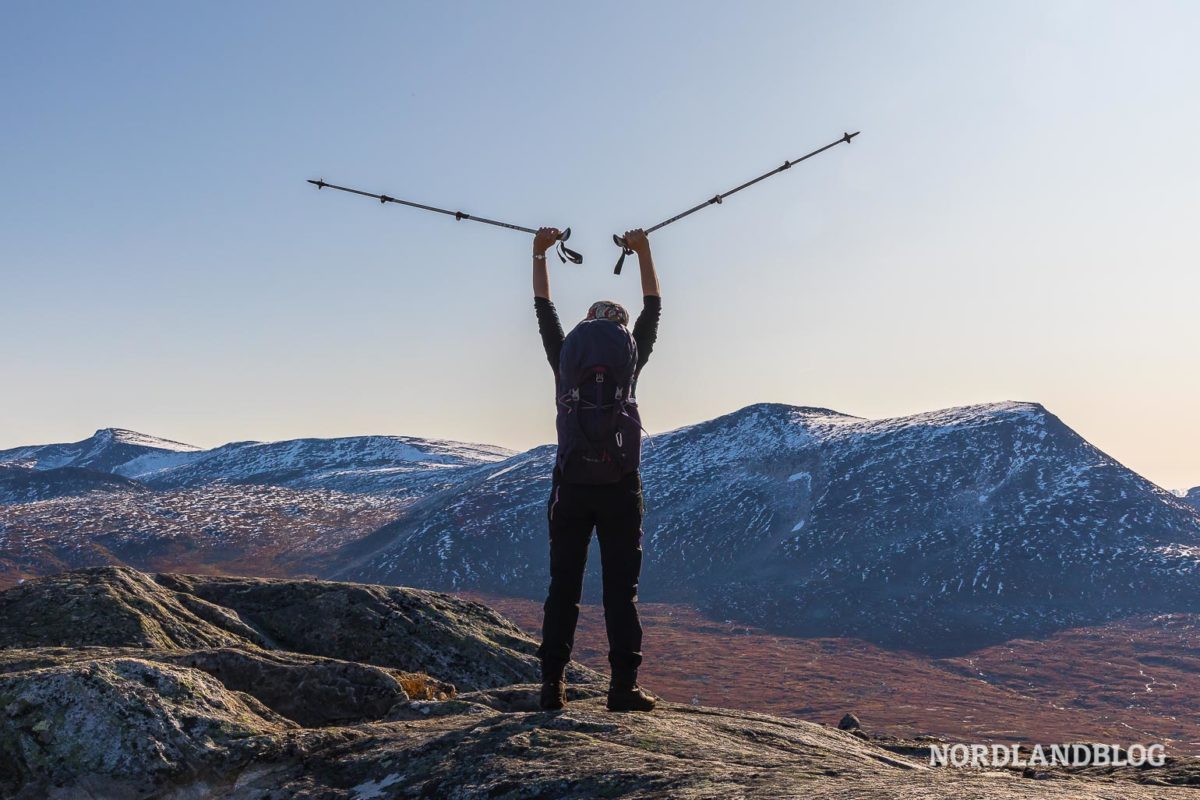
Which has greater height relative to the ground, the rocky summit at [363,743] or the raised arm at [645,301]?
the raised arm at [645,301]

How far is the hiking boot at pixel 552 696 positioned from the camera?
9695mm

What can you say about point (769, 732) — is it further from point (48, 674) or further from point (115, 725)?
point (48, 674)

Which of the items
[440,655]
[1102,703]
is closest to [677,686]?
[1102,703]

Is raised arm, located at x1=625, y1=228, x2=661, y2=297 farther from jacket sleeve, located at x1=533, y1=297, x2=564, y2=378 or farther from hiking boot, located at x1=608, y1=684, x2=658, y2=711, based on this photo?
hiking boot, located at x1=608, y1=684, x2=658, y2=711

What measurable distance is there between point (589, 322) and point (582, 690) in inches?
169

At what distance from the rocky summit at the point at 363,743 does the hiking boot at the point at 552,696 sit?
0.38 m

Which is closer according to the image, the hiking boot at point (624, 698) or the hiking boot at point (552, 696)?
the hiking boot at point (624, 698)

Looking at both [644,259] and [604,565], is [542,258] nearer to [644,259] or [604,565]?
[644,259]

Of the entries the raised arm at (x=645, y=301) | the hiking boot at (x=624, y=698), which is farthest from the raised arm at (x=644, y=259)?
the hiking boot at (x=624, y=698)

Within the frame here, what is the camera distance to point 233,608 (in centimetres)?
1543

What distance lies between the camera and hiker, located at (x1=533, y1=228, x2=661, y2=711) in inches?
380

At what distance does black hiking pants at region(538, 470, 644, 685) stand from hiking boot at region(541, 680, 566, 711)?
0.09 m

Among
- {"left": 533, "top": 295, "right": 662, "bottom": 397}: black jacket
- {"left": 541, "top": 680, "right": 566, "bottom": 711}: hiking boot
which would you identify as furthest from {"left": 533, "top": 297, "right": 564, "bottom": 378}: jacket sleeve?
{"left": 541, "top": 680, "right": 566, "bottom": 711}: hiking boot

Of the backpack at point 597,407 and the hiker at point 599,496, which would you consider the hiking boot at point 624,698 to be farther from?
the backpack at point 597,407
